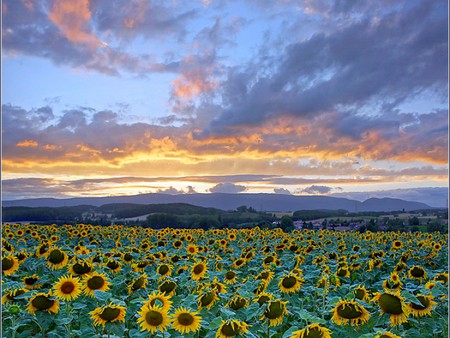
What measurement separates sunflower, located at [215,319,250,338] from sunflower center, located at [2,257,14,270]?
432 centimetres

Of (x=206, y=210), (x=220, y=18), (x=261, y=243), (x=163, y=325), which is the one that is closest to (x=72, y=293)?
(x=163, y=325)

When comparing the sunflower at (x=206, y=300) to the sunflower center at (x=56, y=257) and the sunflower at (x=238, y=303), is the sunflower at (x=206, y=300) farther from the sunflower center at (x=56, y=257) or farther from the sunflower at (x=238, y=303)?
the sunflower center at (x=56, y=257)

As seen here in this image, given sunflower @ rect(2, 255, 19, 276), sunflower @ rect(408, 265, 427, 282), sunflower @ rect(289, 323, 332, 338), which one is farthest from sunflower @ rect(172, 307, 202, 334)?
sunflower @ rect(408, 265, 427, 282)

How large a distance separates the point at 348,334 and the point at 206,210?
13.6 metres

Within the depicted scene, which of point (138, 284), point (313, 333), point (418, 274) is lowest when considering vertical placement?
point (418, 274)

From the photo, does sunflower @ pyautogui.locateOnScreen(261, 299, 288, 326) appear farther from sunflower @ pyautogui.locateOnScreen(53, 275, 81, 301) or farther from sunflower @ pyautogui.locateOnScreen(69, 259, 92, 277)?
sunflower @ pyautogui.locateOnScreen(69, 259, 92, 277)

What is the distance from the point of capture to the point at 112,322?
375cm

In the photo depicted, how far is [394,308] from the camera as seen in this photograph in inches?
153

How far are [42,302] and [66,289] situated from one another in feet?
1.60

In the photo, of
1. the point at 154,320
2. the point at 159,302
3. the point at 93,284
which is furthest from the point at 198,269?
the point at 154,320

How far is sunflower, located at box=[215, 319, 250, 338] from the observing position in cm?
324

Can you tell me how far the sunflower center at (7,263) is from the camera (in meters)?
6.46

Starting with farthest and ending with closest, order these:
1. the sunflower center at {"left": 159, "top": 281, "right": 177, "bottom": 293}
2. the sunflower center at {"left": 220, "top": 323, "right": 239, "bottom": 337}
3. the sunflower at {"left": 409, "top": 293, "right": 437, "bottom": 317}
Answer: the sunflower center at {"left": 159, "top": 281, "right": 177, "bottom": 293} → the sunflower at {"left": 409, "top": 293, "right": 437, "bottom": 317} → the sunflower center at {"left": 220, "top": 323, "right": 239, "bottom": 337}

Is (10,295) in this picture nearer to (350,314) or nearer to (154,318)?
(154,318)
